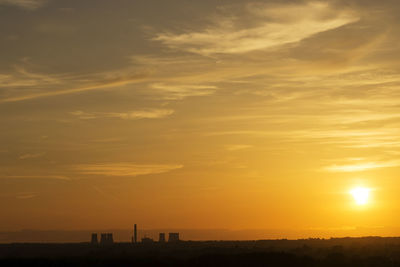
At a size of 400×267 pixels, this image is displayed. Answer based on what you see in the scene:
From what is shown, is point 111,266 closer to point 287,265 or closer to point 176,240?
point 287,265

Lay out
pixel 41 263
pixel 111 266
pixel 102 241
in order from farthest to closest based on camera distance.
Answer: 1. pixel 102 241
2. pixel 41 263
3. pixel 111 266

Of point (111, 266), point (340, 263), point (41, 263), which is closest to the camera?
point (340, 263)

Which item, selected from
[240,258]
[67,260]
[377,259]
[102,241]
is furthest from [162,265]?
[102,241]

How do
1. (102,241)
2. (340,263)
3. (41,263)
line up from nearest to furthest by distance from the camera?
(340,263) < (41,263) < (102,241)

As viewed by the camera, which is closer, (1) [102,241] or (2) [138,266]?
(2) [138,266]

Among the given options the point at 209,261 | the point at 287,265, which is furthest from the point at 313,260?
the point at 209,261

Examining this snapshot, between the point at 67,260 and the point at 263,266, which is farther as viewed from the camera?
the point at 67,260

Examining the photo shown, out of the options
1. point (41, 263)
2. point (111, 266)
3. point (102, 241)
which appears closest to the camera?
point (111, 266)

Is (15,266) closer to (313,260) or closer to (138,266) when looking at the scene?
(138,266)
